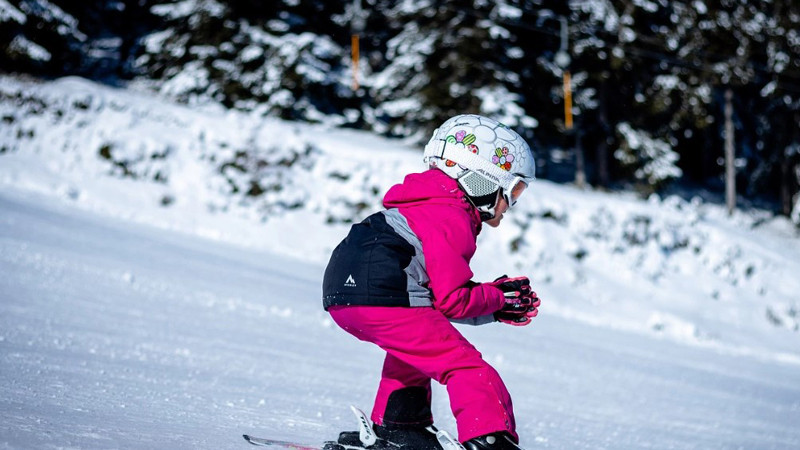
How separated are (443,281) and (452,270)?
0.05 meters

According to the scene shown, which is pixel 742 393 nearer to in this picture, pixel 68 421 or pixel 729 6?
pixel 68 421

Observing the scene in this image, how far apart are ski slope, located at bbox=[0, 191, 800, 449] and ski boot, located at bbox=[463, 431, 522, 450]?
2.88 ft

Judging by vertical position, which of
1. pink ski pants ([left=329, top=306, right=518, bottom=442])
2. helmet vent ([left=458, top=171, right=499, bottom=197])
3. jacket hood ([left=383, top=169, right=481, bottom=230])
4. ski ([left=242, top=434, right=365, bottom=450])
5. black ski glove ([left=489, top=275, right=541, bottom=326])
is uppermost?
helmet vent ([left=458, top=171, right=499, bottom=197])

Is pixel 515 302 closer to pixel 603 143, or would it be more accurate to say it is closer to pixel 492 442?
pixel 492 442

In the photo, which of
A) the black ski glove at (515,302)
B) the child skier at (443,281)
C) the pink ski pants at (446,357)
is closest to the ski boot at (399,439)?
the child skier at (443,281)

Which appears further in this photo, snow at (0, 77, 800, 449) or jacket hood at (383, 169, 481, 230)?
snow at (0, 77, 800, 449)

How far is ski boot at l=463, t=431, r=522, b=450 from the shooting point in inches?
91.3

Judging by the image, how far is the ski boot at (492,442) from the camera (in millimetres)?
2318

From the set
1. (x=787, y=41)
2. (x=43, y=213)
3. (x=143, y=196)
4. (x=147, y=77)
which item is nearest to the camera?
(x=43, y=213)

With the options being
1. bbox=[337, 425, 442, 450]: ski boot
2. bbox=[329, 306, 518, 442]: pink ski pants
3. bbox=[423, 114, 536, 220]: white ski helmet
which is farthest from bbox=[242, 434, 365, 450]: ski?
bbox=[423, 114, 536, 220]: white ski helmet

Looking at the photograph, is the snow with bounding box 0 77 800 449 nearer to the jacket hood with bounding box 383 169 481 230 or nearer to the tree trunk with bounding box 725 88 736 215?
the jacket hood with bounding box 383 169 481 230

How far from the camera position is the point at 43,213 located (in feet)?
30.2

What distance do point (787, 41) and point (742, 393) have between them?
965 inches

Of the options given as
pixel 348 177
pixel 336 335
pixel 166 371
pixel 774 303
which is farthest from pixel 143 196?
pixel 774 303
